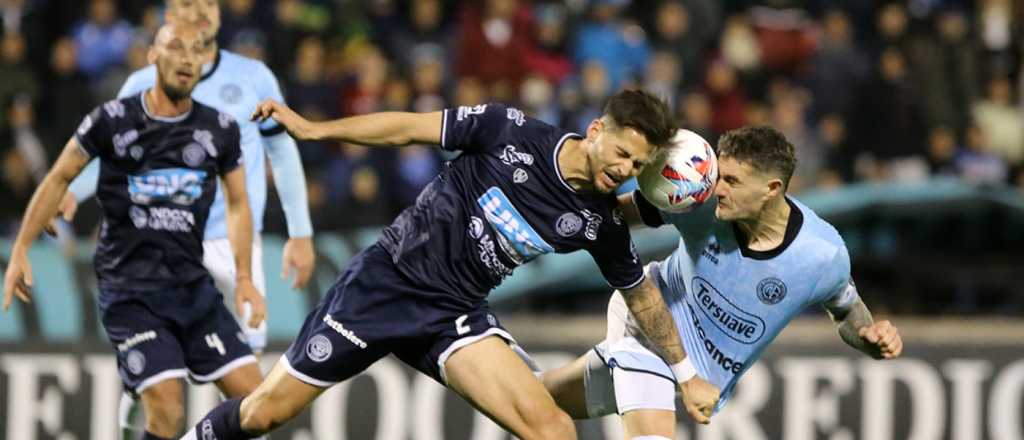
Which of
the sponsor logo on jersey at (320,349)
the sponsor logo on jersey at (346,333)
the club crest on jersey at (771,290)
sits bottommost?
the sponsor logo on jersey at (320,349)

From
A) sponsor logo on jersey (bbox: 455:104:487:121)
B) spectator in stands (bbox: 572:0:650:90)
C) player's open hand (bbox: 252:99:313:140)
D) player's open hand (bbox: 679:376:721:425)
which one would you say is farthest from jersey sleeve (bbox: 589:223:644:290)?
spectator in stands (bbox: 572:0:650:90)

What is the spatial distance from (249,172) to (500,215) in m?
2.08

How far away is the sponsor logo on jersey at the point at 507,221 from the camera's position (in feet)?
21.3

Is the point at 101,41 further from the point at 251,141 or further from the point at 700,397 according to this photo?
the point at 700,397

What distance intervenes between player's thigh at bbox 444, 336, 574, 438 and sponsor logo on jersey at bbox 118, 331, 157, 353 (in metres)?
1.51

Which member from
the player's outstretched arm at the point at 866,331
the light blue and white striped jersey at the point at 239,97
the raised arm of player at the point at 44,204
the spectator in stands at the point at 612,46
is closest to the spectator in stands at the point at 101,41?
the spectator in stands at the point at 612,46

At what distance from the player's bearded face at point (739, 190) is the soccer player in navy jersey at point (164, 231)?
7.35ft

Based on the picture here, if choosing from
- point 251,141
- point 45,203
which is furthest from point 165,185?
point 251,141

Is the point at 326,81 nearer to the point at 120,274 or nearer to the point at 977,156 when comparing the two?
the point at 977,156

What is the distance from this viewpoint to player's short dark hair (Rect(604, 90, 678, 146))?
6.15 metres

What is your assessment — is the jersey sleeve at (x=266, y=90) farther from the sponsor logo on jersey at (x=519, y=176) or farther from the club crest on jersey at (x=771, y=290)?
the club crest on jersey at (x=771, y=290)

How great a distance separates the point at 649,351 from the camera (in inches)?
271

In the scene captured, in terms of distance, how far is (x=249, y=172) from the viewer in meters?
8.16

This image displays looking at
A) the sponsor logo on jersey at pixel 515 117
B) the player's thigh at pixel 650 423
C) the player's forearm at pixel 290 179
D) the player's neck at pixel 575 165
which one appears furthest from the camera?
the player's forearm at pixel 290 179
